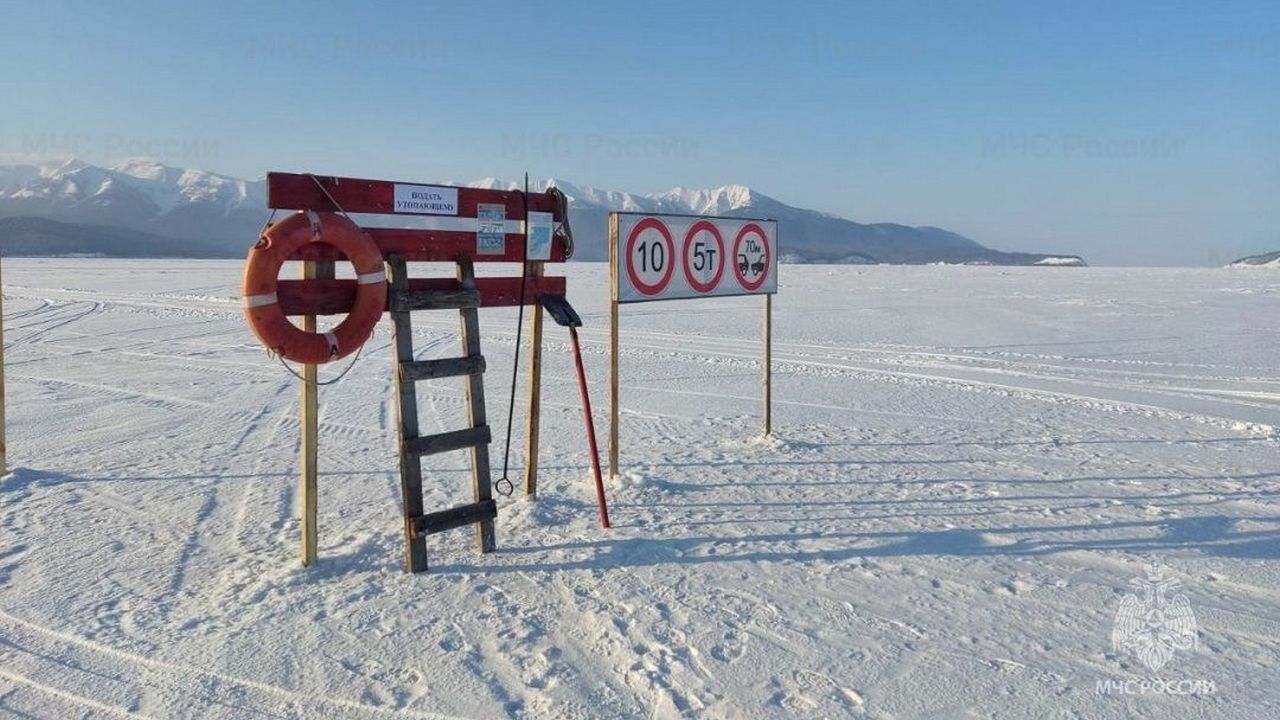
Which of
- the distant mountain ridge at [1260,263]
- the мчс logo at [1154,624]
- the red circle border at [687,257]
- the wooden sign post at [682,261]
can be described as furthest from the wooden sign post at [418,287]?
the distant mountain ridge at [1260,263]

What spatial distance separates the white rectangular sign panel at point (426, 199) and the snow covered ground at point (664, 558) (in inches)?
78.6

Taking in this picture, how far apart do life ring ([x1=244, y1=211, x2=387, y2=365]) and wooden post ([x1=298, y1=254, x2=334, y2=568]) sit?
0.14 metres

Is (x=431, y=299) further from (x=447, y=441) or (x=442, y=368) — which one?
(x=447, y=441)

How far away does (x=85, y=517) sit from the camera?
5.20 m

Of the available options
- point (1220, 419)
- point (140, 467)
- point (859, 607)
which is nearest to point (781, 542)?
point (859, 607)

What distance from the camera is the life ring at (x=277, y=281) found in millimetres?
3959

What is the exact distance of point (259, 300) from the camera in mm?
3973

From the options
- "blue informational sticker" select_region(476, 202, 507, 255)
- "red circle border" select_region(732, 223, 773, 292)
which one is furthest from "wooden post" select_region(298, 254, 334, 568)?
"red circle border" select_region(732, 223, 773, 292)

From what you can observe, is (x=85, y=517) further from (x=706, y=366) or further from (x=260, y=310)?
(x=706, y=366)

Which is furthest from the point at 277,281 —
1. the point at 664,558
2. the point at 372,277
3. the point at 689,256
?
the point at 689,256

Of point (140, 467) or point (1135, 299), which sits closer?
point (140, 467)

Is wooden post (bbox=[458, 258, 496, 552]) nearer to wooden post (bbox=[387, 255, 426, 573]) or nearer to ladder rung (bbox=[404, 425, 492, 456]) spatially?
ladder rung (bbox=[404, 425, 492, 456])

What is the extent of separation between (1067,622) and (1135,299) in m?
27.8

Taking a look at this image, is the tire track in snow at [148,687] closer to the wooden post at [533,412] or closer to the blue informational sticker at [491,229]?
the wooden post at [533,412]
